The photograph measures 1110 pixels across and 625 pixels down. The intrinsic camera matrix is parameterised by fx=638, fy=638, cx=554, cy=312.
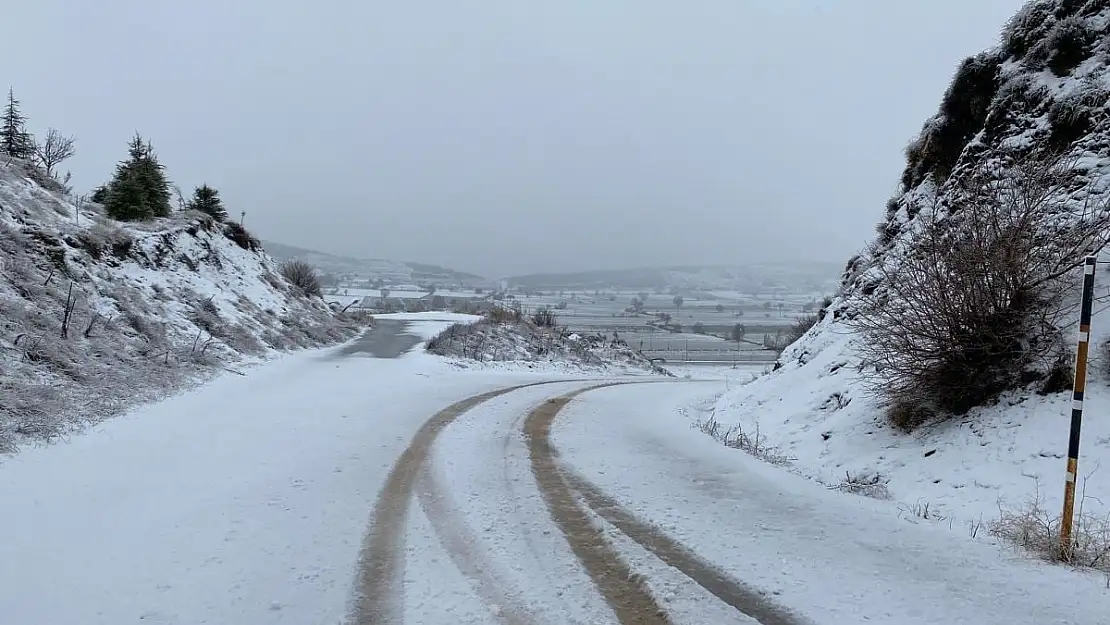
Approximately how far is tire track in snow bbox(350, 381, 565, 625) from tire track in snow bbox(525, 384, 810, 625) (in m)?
1.37

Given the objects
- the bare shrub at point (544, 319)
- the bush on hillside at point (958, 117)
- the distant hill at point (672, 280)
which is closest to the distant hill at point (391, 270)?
the distant hill at point (672, 280)

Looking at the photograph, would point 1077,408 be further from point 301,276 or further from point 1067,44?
point 301,276

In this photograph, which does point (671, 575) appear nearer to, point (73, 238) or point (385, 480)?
point (385, 480)

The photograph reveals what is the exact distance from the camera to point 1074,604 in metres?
3.95

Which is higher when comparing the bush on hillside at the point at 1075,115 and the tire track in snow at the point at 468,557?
the bush on hillside at the point at 1075,115

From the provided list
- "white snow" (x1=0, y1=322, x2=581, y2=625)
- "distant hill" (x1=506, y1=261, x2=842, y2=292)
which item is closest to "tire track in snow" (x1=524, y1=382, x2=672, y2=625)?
"white snow" (x1=0, y1=322, x2=581, y2=625)

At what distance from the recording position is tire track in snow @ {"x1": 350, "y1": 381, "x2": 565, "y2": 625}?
13.1ft

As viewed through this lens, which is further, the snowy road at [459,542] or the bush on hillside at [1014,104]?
the bush on hillside at [1014,104]

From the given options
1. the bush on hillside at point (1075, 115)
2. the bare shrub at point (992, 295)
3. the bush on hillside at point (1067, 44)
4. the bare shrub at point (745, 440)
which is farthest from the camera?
the bush on hillside at point (1067, 44)

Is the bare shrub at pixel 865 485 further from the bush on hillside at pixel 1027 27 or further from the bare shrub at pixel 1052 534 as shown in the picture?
the bush on hillside at pixel 1027 27

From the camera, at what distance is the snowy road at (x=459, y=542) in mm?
4020

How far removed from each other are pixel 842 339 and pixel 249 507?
1114 centimetres

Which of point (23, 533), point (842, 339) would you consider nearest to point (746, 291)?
point (842, 339)

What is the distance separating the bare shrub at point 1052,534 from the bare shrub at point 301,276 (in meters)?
37.8
